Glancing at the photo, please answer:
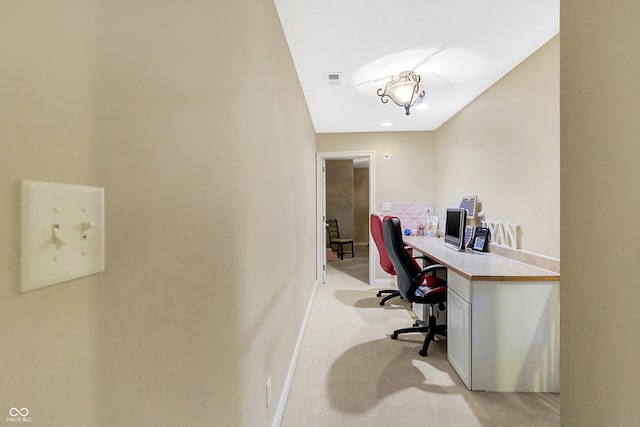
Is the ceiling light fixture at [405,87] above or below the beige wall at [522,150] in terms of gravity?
above

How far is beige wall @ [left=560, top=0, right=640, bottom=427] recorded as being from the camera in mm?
618

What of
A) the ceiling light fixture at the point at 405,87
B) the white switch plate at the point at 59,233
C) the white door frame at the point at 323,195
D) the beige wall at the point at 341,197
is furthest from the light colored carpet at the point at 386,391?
the beige wall at the point at 341,197

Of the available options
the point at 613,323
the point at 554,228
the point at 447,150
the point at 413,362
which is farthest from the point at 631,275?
the point at 447,150

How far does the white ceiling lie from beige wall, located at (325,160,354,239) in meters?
4.61

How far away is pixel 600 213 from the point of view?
70 centimetres

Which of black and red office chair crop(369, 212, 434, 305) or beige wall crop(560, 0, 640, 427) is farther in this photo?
black and red office chair crop(369, 212, 434, 305)

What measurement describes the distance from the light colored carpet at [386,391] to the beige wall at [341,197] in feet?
16.0

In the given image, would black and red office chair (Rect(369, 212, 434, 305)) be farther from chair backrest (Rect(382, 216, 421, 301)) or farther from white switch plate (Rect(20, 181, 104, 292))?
white switch plate (Rect(20, 181, 104, 292))

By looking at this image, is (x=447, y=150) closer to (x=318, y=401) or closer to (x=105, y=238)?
(x=318, y=401)

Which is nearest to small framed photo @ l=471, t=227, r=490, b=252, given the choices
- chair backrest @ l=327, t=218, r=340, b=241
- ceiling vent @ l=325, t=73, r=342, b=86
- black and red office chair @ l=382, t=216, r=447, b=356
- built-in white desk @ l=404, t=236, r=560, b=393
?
black and red office chair @ l=382, t=216, r=447, b=356

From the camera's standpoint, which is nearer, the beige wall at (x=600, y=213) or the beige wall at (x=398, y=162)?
the beige wall at (x=600, y=213)

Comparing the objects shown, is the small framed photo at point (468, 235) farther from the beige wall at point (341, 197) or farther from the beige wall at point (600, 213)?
the beige wall at point (341, 197)

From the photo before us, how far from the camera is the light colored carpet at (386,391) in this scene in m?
1.70

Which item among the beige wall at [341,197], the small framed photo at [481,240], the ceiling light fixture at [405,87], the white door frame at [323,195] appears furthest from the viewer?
the beige wall at [341,197]
